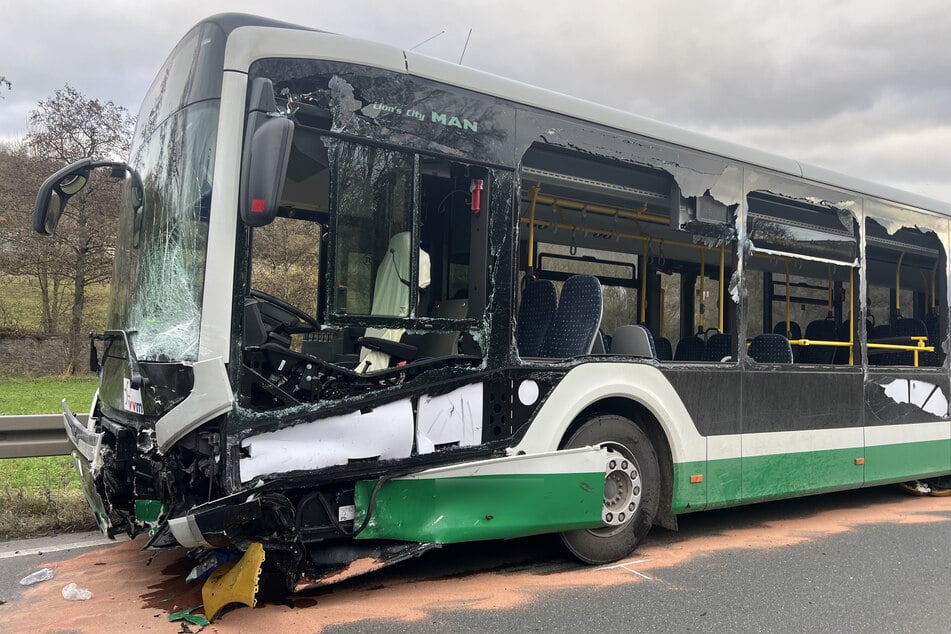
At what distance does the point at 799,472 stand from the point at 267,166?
4.86 meters

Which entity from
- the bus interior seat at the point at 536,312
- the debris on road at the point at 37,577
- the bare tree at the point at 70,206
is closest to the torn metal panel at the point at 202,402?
the debris on road at the point at 37,577

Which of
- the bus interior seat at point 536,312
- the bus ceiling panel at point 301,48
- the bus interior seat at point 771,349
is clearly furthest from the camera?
the bus interior seat at point 771,349

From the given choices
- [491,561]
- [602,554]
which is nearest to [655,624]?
[602,554]

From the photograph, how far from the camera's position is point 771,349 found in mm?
6340

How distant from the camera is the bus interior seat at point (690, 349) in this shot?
6919 mm

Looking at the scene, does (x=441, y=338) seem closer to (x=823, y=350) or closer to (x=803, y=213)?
(x=803, y=213)

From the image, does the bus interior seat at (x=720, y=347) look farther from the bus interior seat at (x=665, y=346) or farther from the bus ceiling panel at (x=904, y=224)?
the bus ceiling panel at (x=904, y=224)

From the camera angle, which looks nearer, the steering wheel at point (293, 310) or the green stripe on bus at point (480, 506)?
the steering wheel at point (293, 310)

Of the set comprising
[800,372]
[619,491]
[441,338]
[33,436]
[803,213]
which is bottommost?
[619,491]

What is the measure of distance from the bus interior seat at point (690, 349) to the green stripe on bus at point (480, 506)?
8.59 feet

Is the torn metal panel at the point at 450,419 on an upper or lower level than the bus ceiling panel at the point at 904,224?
lower

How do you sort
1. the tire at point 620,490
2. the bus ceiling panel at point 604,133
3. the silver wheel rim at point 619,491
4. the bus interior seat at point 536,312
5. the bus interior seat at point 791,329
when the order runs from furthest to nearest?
the bus interior seat at point 791,329
the bus interior seat at point 536,312
the silver wheel rim at point 619,491
the tire at point 620,490
the bus ceiling panel at point 604,133

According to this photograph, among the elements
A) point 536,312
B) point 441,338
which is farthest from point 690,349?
point 441,338

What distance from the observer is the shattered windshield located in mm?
3650
